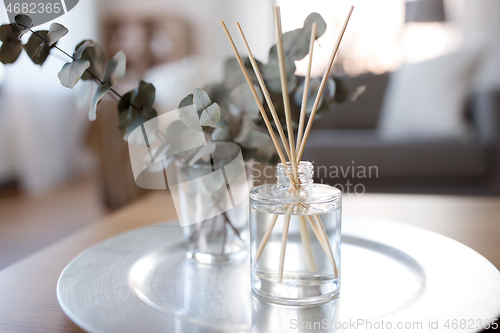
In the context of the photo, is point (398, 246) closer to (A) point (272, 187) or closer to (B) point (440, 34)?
(A) point (272, 187)

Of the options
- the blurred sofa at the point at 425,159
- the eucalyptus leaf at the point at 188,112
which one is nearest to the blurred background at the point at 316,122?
the blurred sofa at the point at 425,159

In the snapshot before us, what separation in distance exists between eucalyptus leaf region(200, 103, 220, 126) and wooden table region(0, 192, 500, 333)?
8.2 inches

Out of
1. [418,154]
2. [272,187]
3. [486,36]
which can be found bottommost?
[418,154]

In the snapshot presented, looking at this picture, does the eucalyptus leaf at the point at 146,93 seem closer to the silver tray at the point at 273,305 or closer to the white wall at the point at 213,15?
the silver tray at the point at 273,305

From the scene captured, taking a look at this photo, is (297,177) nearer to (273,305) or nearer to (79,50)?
(273,305)

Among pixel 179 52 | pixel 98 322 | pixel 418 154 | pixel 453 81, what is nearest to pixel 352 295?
Answer: pixel 98 322

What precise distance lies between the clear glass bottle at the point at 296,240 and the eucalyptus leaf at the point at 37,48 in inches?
10.3

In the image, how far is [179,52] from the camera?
390cm

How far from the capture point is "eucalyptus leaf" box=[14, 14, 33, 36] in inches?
15.9

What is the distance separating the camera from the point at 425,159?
156 cm

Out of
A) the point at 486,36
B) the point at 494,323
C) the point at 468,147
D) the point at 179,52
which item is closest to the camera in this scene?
the point at 494,323

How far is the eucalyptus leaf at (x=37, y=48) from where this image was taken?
425 mm

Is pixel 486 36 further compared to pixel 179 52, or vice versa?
pixel 179 52

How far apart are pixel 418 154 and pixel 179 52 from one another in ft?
9.32
